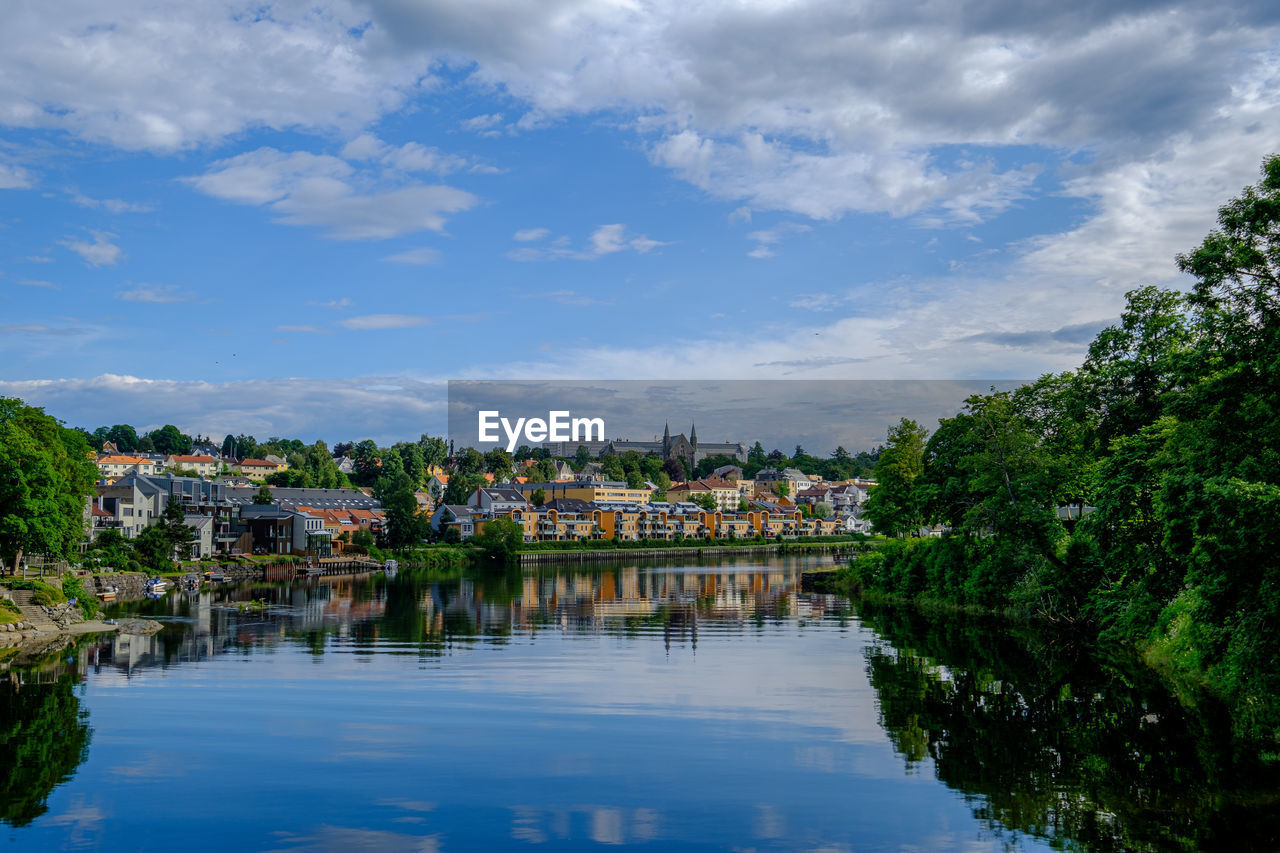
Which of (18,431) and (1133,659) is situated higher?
(18,431)

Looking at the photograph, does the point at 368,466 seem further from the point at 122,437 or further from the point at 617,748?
the point at 617,748

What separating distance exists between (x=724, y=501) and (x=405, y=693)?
16194 centimetres

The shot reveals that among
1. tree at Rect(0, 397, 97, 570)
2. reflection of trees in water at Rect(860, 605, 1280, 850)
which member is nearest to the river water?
reflection of trees in water at Rect(860, 605, 1280, 850)

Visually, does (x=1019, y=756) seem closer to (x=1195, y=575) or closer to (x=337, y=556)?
(x=1195, y=575)

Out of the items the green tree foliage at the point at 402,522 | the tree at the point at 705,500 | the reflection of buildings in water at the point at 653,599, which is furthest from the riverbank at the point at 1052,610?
the tree at the point at 705,500

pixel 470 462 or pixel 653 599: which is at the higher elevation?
pixel 470 462

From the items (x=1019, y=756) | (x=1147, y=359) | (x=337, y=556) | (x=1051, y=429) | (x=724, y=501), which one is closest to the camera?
(x=1019, y=756)

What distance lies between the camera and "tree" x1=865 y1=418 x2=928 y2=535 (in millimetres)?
64375

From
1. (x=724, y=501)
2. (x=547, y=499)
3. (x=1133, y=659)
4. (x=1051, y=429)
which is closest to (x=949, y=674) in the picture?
(x=1133, y=659)

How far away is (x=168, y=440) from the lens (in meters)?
195

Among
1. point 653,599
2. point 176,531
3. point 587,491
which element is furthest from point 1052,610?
point 587,491

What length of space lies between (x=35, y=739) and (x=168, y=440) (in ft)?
631

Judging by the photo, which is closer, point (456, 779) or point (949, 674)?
point (456, 779)

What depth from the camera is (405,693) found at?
25.1 m
